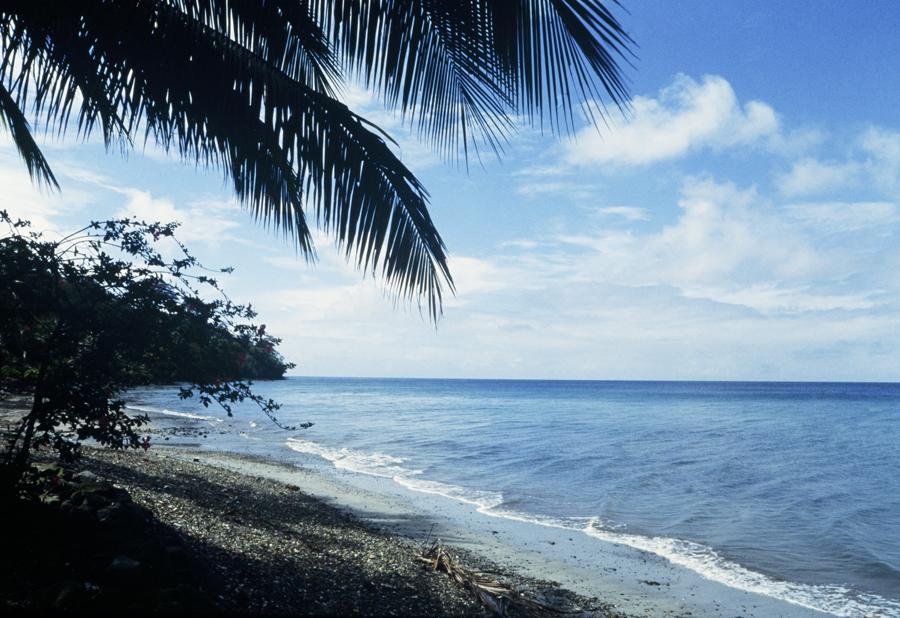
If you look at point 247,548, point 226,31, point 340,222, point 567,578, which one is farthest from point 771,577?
point 226,31

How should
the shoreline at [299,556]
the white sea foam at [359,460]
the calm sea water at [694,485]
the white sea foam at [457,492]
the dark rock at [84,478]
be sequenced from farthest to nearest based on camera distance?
the white sea foam at [359,460]
the white sea foam at [457,492]
the calm sea water at [694,485]
the dark rock at [84,478]
the shoreline at [299,556]

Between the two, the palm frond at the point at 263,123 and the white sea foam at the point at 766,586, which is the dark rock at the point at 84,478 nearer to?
the palm frond at the point at 263,123

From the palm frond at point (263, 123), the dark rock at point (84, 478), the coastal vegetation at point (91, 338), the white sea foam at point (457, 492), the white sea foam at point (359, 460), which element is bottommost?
the white sea foam at point (359, 460)

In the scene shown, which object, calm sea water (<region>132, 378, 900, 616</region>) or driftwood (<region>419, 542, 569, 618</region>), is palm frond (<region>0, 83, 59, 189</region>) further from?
calm sea water (<region>132, 378, 900, 616</region>)

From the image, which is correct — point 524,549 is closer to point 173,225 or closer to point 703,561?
point 703,561

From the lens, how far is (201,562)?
4.64 metres

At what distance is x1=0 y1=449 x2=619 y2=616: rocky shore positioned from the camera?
3865mm

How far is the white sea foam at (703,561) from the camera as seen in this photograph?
7.76 meters

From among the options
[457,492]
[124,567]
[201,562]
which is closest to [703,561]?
[457,492]

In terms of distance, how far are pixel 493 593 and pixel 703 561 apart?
4.77 metres

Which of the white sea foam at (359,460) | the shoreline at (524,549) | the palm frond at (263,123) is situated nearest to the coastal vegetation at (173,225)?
the palm frond at (263,123)

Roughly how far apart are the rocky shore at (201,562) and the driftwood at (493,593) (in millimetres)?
129

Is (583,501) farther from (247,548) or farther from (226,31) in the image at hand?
(226,31)

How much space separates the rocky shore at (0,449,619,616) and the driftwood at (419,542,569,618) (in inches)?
5.1
